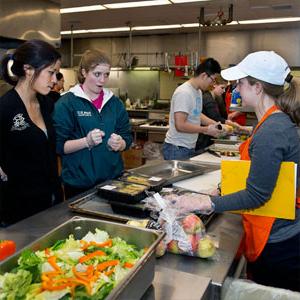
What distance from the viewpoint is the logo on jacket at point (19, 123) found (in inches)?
67.1

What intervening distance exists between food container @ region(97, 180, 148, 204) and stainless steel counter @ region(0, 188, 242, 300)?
17 cm

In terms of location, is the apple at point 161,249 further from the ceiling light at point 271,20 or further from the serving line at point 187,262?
the ceiling light at point 271,20

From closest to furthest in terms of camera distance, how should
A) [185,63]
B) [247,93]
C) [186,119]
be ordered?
[247,93] < [186,119] < [185,63]

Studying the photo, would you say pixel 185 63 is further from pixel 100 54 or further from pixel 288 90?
pixel 288 90

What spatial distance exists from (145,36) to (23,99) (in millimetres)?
6484

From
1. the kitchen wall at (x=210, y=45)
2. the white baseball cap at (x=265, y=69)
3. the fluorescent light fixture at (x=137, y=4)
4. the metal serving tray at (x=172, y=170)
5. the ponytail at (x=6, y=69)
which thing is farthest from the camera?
the kitchen wall at (x=210, y=45)

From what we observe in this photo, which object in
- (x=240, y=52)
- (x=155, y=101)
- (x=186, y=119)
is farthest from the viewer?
(x=155, y=101)

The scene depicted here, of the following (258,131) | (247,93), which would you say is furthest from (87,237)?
(247,93)

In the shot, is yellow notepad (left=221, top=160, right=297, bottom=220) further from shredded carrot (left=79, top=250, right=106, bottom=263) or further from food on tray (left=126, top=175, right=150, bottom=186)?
shredded carrot (left=79, top=250, right=106, bottom=263)

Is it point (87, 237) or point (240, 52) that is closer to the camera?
point (87, 237)

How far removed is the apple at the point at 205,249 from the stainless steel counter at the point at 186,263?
0.02 metres

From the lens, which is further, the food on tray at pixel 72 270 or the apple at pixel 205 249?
the apple at pixel 205 249

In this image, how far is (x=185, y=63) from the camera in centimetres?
608

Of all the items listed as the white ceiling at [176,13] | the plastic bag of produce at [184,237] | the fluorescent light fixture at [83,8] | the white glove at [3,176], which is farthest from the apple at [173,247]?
the fluorescent light fixture at [83,8]
